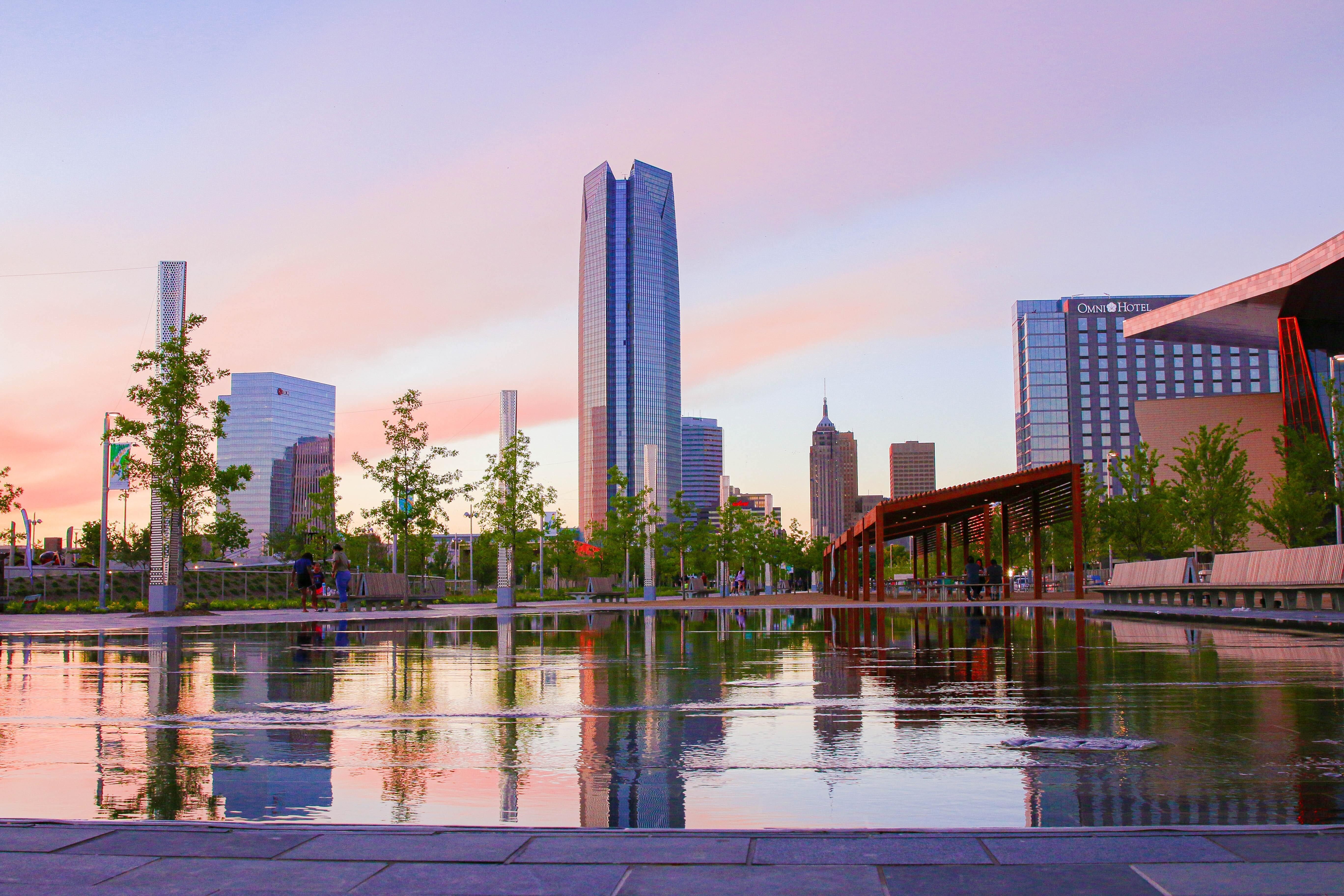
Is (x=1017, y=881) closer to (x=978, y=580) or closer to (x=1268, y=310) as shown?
(x=978, y=580)

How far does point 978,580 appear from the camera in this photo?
40.7m

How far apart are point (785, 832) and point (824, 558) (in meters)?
87.2

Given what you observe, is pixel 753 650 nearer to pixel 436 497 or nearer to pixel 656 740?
pixel 656 740

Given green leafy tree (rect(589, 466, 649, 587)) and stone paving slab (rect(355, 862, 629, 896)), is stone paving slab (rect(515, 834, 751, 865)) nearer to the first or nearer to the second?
stone paving slab (rect(355, 862, 629, 896))

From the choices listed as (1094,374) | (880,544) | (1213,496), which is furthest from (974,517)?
(1094,374)

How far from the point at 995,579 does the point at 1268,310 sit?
69.2ft

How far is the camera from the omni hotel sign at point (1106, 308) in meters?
178

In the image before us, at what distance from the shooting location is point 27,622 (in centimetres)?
2533

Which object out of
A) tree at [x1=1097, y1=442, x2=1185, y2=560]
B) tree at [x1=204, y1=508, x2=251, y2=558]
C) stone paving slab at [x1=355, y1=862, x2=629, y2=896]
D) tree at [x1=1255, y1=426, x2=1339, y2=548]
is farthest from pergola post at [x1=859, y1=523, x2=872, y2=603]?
tree at [x1=204, y1=508, x2=251, y2=558]

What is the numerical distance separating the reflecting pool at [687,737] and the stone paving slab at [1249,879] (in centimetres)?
73

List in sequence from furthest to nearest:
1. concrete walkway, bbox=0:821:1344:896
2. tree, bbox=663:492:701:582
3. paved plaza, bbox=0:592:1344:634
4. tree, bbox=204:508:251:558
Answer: tree, bbox=204:508:251:558, tree, bbox=663:492:701:582, paved plaza, bbox=0:592:1344:634, concrete walkway, bbox=0:821:1344:896

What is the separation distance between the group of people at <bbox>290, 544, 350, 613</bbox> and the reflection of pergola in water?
57.2ft

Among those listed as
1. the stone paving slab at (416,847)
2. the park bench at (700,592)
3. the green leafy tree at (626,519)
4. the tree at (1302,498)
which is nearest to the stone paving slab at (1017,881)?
the stone paving slab at (416,847)

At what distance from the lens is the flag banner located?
98.5ft
